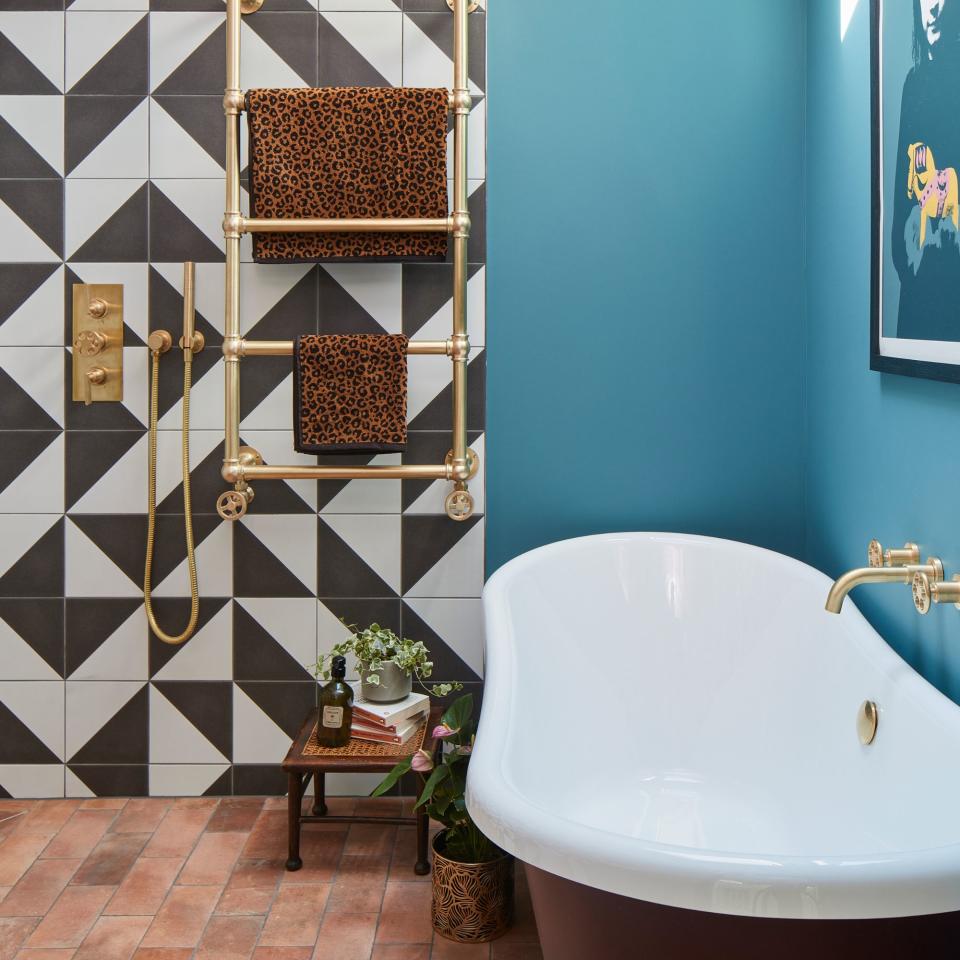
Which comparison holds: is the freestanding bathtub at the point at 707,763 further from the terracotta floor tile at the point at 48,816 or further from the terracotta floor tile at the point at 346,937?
the terracotta floor tile at the point at 48,816

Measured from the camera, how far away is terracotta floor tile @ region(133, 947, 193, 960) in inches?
71.5

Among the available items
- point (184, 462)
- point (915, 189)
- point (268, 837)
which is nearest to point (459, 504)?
point (184, 462)

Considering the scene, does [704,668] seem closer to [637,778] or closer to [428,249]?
[637,778]

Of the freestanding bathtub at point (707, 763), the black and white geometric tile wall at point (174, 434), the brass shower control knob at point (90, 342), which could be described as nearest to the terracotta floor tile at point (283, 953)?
the freestanding bathtub at point (707, 763)

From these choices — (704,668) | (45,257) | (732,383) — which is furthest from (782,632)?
(45,257)

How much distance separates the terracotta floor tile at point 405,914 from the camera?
6.22ft

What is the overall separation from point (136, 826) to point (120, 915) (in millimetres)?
412

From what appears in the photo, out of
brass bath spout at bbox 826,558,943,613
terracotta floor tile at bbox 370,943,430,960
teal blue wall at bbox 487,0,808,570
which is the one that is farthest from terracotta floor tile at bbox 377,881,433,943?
brass bath spout at bbox 826,558,943,613

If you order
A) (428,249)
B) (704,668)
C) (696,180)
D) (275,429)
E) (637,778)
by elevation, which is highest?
(696,180)

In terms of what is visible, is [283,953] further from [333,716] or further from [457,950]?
[333,716]

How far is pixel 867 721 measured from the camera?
160 centimetres

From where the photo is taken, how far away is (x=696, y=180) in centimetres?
243

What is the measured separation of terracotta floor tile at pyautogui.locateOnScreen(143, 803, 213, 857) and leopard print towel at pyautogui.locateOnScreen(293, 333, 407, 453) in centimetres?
95

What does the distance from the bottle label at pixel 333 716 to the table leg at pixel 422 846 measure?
0.27 m
